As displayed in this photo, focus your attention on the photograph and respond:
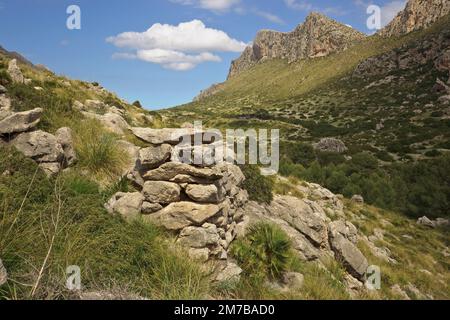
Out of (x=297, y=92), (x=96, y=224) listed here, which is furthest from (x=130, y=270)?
(x=297, y=92)

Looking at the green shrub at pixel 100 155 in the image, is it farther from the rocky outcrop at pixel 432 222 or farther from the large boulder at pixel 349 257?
the rocky outcrop at pixel 432 222

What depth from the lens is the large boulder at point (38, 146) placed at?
287 inches

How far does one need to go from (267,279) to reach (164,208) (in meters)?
2.26

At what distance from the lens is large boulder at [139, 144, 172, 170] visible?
734 centimetres

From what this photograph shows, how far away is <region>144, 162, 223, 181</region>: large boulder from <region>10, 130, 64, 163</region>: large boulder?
6.78ft

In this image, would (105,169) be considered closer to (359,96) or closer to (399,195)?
(399,195)

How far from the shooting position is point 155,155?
7367 millimetres

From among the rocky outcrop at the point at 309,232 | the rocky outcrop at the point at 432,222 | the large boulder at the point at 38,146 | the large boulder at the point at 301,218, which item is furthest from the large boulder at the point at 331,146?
the large boulder at the point at 38,146

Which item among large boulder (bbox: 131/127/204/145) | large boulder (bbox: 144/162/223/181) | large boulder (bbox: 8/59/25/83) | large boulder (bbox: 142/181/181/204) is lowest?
large boulder (bbox: 142/181/181/204)

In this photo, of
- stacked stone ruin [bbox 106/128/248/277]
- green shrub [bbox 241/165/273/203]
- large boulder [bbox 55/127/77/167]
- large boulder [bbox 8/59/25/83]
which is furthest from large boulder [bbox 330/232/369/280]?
large boulder [bbox 8/59/25/83]

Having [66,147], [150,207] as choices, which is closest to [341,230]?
[150,207]

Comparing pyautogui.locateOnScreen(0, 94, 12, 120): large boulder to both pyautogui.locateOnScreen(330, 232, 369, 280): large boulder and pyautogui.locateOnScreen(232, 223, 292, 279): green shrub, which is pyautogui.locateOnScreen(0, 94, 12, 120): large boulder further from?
pyautogui.locateOnScreen(330, 232, 369, 280): large boulder

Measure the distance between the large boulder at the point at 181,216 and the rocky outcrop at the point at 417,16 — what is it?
12484cm

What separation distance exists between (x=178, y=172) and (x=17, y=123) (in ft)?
12.1
